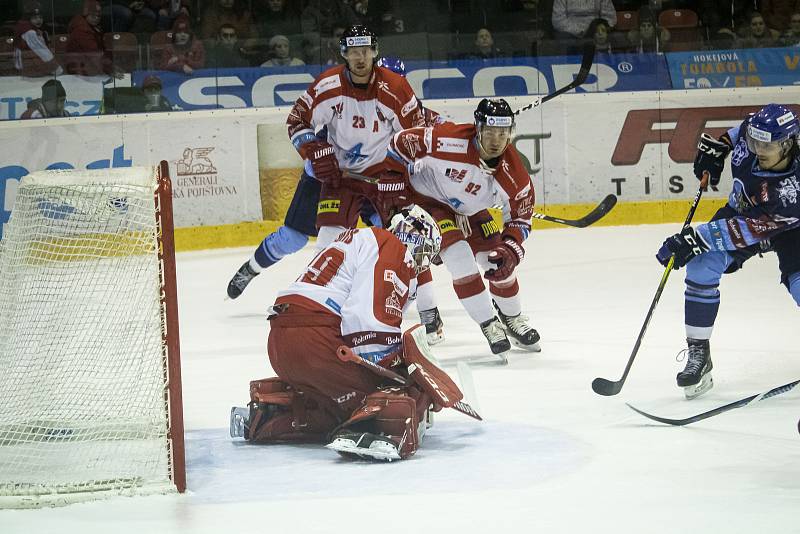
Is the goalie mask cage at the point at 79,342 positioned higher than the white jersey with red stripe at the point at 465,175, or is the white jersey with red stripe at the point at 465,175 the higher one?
the white jersey with red stripe at the point at 465,175

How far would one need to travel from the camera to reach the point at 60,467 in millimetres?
3131

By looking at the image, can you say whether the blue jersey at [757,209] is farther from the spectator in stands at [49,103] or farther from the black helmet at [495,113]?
the spectator in stands at [49,103]

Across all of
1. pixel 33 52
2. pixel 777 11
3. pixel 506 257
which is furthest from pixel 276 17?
pixel 506 257

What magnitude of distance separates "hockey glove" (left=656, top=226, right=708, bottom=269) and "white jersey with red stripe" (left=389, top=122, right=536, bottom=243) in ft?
3.20

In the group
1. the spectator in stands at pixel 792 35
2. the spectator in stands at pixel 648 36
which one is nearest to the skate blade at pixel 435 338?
the spectator in stands at pixel 648 36

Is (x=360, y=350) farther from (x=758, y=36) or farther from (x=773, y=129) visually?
(x=758, y=36)

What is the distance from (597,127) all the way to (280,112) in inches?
84.4

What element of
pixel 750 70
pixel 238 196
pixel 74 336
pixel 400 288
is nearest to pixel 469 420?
pixel 400 288

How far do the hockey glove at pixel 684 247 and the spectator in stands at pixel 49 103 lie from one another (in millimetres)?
4942

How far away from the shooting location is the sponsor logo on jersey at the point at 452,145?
4.79 metres

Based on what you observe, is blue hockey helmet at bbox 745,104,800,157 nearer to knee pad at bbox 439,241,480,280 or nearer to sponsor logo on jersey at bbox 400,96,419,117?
knee pad at bbox 439,241,480,280

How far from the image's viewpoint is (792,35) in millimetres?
8516

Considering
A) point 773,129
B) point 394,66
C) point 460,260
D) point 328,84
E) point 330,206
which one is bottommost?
point 460,260

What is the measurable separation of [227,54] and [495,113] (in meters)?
3.98
